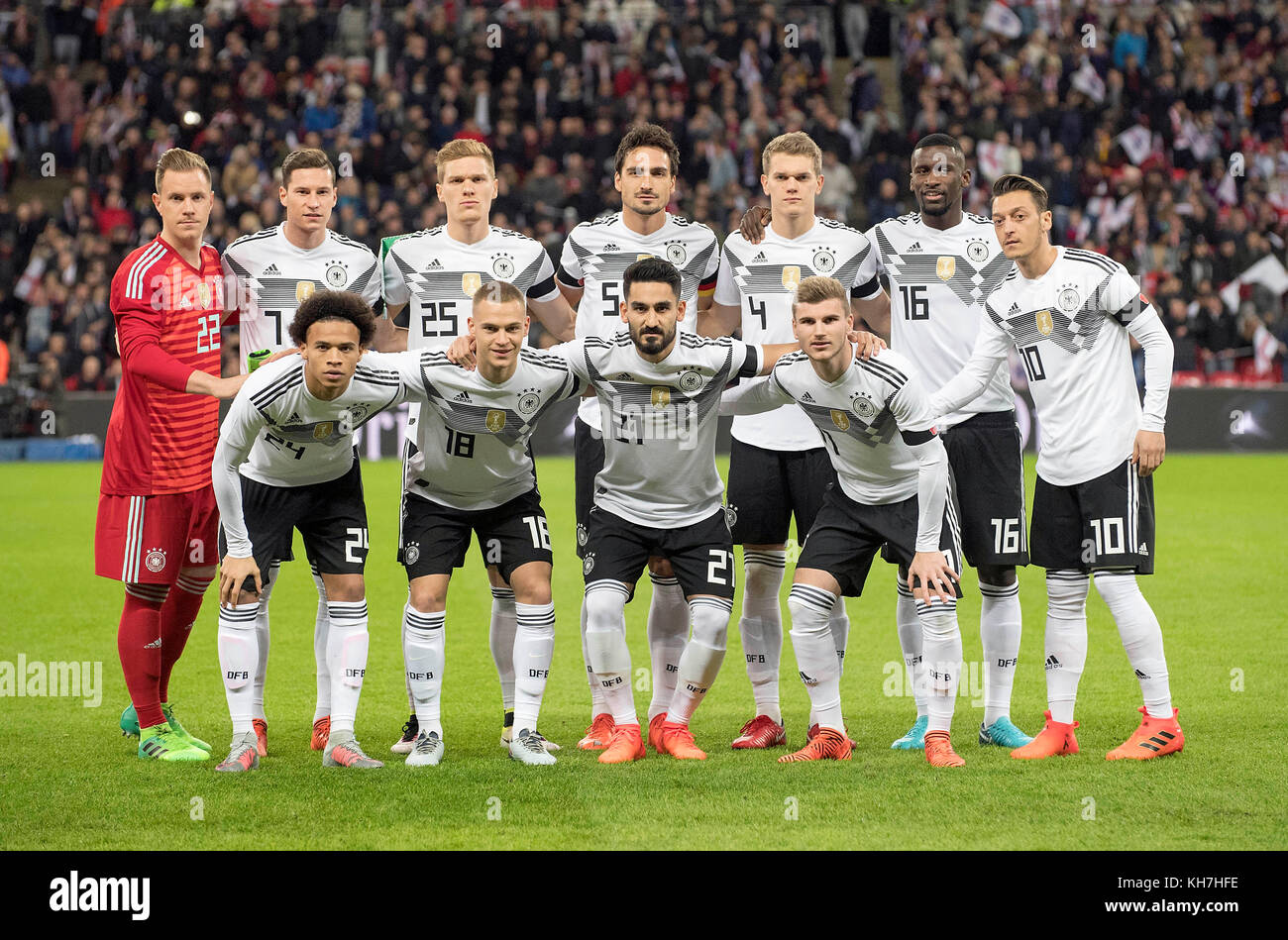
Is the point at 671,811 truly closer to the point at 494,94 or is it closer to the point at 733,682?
the point at 733,682

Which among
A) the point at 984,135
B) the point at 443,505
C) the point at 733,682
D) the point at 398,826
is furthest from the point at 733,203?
the point at 398,826

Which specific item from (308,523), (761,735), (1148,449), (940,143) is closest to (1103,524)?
(1148,449)

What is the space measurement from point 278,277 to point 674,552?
211cm

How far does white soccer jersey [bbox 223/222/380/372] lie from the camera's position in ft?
21.2

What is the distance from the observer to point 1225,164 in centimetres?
2317

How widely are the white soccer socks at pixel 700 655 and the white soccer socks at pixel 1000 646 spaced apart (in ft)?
3.92

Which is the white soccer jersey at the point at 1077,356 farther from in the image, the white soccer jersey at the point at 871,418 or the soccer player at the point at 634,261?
the soccer player at the point at 634,261

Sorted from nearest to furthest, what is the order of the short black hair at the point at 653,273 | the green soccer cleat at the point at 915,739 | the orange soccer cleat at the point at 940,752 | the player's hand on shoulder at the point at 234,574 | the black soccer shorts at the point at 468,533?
1. the player's hand on shoulder at the point at 234,574
2. the orange soccer cleat at the point at 940,752
3. the short black hair at the point at 653,273
4. the black soccer shorts at the point at 468,533
5. the green soccer cleat at the point at 915,739

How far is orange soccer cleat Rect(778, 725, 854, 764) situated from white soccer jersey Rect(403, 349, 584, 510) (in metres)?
1.53

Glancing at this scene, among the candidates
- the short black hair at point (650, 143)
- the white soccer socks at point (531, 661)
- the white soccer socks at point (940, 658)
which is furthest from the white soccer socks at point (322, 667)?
the white soccer socks at point (940, 658)

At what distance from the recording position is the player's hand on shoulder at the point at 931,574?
5766 mm

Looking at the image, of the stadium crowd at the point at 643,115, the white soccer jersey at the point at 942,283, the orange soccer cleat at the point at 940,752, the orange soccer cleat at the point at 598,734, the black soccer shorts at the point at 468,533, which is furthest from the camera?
the stadium crowd at the point at 643,115
